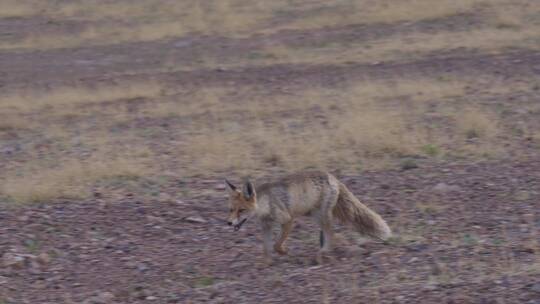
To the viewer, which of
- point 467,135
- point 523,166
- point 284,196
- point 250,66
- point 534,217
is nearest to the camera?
point 284,196

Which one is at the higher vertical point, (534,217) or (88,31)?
(88,31)

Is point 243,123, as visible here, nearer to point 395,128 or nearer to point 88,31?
→ point 395,128

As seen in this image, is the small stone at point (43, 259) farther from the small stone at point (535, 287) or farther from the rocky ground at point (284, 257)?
the small stone at point (535, 287)

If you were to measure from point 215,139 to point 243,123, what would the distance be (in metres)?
1.85

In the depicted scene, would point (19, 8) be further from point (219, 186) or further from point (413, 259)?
point (413, 259)

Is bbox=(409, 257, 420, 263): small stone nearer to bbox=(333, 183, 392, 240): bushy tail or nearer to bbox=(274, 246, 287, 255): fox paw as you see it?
bbox=(333, 183, 392, 240): bushy tail

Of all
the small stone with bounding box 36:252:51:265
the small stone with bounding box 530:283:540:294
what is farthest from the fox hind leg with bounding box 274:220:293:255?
the small stone with bounding box 530:283:540:294

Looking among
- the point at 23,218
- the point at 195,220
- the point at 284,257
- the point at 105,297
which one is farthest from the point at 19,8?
the point at 105,297

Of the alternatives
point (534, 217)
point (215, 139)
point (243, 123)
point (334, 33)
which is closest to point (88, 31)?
point (334, 33)

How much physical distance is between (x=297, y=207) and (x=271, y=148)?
4276 millimetres

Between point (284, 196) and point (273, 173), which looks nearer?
point (284, 196)

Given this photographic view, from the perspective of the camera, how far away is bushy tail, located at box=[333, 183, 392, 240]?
27.6 feet

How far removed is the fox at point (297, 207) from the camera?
8234 mm

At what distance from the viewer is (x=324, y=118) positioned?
1502 centimetres
